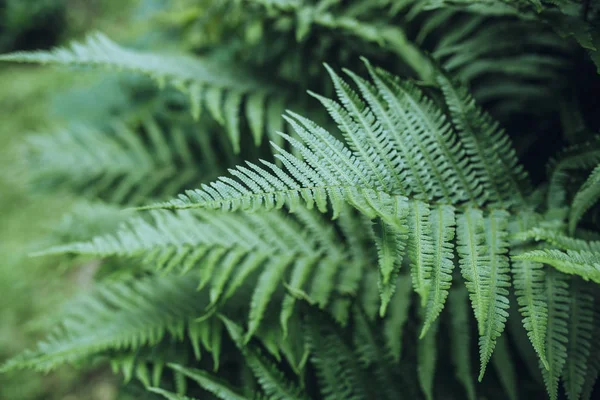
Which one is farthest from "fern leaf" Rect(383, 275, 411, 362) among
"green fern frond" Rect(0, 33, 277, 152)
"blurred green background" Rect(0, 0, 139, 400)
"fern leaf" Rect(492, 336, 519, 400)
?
"blurred green background" Rect(0, 0, 139, 400)

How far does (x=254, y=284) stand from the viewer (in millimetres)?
1375

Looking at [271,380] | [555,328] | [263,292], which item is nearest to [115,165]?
[263,292]

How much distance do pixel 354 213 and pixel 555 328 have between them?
0.61 metres

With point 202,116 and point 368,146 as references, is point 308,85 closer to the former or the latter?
point 202,116

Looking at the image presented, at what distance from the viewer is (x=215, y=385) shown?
3.45 feet

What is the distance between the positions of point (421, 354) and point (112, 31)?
3927 mm

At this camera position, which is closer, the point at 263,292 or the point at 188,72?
the point at 263,292

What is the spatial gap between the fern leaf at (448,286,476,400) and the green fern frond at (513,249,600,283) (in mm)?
418

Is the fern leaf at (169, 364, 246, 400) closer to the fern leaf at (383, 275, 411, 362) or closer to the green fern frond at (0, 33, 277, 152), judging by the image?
the fern leaf at (383, 275, 411, 362)

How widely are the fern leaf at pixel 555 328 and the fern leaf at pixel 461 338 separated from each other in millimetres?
219

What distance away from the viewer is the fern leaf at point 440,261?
83cm

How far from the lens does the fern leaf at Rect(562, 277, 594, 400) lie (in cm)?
91

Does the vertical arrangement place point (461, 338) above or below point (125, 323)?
below

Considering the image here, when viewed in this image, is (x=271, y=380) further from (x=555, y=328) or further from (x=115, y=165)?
(x=115, y=165)
